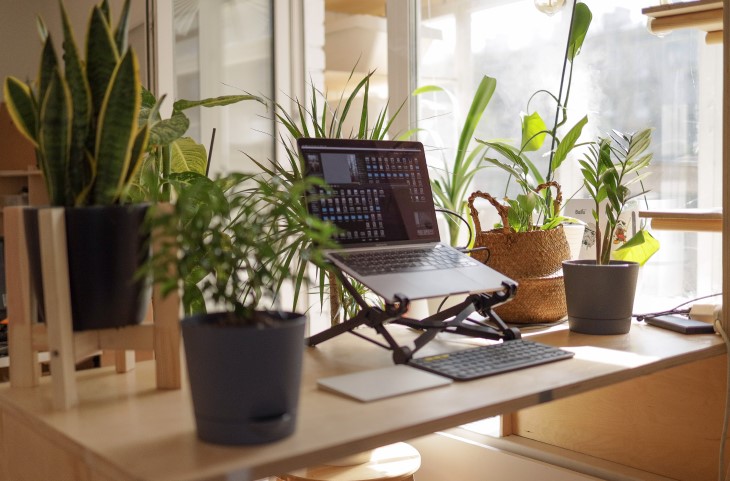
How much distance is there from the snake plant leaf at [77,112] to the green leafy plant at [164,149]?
92 millimetres

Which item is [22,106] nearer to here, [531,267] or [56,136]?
[56,136]

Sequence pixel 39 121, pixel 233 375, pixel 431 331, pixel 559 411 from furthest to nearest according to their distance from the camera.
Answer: pixel 559 411
pixel 431 331
pixel 39 121
pixel 233 375

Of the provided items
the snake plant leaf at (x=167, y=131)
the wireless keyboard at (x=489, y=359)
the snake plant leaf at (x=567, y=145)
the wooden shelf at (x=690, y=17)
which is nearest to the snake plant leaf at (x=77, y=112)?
the snake plant leaf at (x=167, y=131)

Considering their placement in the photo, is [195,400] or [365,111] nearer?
[195,400]

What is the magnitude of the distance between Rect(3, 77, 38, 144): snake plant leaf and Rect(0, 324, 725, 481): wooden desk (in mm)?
400

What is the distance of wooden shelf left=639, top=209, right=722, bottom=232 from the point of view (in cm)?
175

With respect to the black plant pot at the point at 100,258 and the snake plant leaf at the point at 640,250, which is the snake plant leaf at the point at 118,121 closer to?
the black plant pot at the point at 100,258

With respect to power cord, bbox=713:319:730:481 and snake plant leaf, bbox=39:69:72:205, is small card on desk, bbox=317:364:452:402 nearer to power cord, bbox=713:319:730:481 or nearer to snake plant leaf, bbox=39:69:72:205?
snake plant leaf, bbox=39:69:72:205

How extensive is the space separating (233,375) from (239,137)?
3.10m

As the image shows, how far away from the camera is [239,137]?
3895 millimetres

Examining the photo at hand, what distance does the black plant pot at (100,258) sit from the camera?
107 centimetres

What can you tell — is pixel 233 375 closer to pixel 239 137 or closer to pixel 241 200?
pixel 241 200

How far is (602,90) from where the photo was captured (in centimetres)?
242

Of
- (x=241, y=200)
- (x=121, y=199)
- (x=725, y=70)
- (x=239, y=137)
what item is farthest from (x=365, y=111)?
(x=239, y=137)
